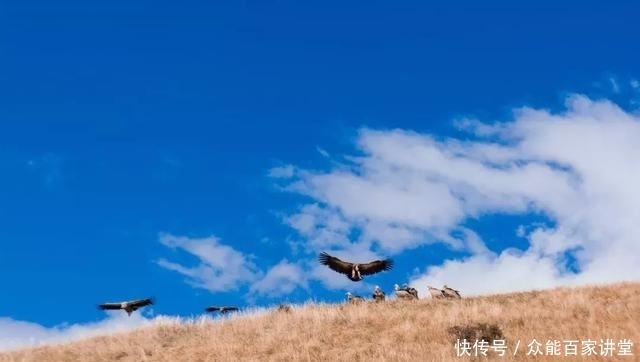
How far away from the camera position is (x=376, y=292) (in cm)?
2578

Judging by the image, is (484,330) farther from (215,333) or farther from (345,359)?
(215,333)

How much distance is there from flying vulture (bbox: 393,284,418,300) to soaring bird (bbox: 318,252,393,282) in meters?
2.50

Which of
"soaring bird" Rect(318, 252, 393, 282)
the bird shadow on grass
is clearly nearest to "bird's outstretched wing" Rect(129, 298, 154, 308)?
"soaring bird" Rect(318, 252, 393, 282)

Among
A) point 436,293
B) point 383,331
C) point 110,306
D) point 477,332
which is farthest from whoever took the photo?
point 110,306

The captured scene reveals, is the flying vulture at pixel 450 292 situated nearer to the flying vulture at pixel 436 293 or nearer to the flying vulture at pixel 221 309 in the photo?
the flying vulture at pixel 436 293

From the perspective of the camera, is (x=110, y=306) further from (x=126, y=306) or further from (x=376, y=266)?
A: (x=376, y=266)

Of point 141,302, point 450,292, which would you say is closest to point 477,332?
point 450,292

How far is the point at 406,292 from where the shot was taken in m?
25.5

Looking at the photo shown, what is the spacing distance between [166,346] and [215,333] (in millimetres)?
1403

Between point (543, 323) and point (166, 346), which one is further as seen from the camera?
point (166, 346)

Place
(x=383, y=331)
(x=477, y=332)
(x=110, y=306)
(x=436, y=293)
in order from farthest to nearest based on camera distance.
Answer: (x=110, y=306)
(x=436, y=293)
(x=383, y=331)
(x=477, y=332)

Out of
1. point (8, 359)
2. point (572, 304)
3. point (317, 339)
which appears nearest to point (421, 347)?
point (317, 339)

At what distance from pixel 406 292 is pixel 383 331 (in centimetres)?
493

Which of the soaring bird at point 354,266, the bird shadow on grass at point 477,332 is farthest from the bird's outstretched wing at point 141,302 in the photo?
the bird shadow on grass at point 477,332
